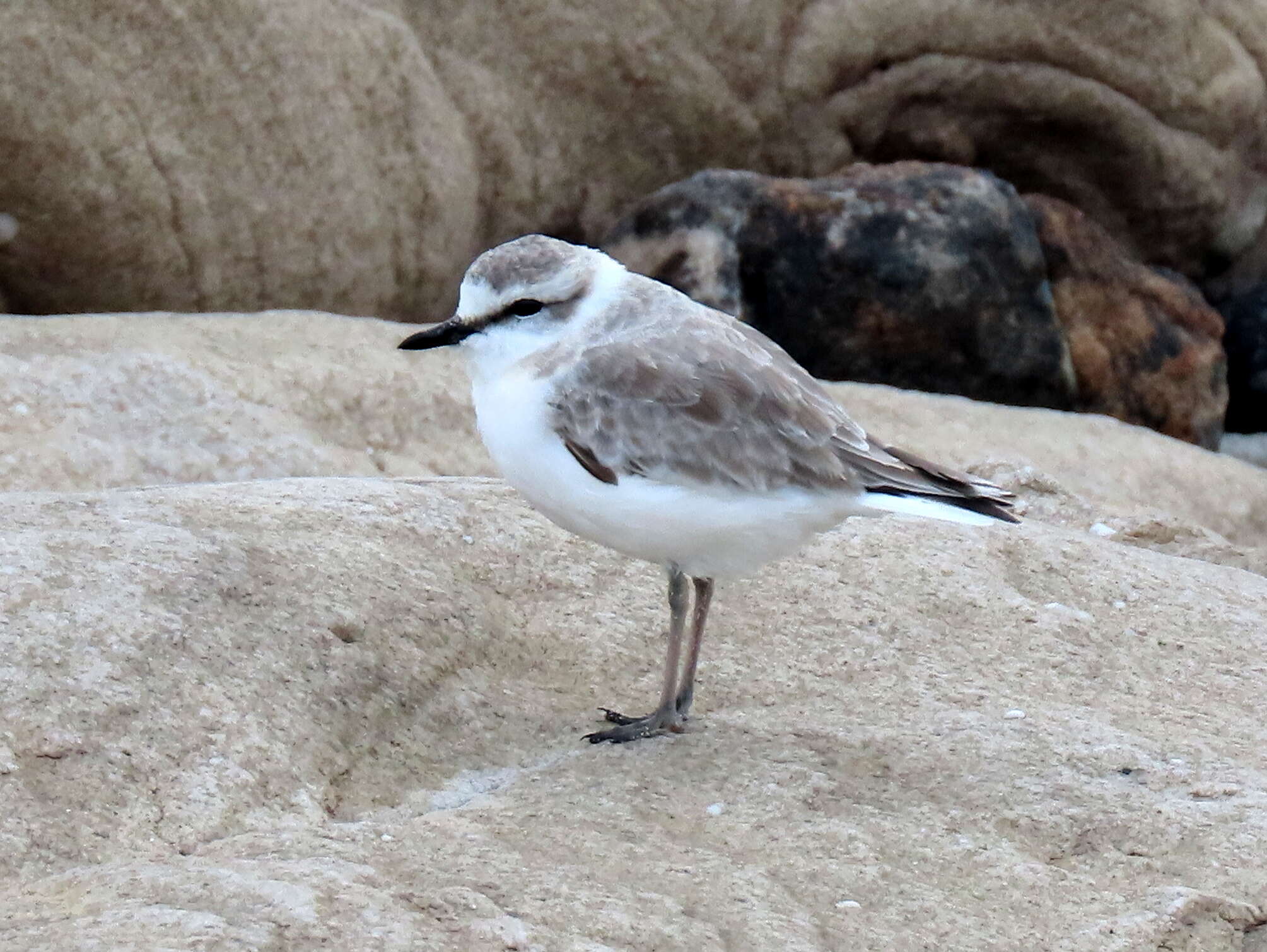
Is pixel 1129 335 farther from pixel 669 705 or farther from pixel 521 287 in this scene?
pixel 521 287

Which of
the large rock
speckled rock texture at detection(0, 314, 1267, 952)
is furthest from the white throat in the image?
the large rock

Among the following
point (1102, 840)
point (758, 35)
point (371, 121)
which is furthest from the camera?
point (758, 35)

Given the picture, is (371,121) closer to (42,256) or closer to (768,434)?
(42,256)

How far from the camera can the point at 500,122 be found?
7906mm

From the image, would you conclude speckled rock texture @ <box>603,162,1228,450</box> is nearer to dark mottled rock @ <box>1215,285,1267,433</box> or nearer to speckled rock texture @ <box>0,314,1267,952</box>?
dark mottled rock @ <box>1215,285,1267,433</box>

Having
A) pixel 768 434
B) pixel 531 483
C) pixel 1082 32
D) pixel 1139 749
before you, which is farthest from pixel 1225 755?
pixel 1082 32

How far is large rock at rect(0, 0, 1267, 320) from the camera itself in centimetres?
681

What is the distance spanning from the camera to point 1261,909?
3.31 m

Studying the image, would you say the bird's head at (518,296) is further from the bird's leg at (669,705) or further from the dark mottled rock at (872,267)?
the dark mottled rock at (872,267)

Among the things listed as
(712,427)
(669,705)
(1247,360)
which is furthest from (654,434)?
(1247,360)

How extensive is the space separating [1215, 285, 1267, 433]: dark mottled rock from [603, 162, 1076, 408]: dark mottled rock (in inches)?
64.8

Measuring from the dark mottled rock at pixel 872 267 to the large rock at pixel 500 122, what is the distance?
0.58m

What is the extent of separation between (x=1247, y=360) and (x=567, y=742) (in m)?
6.53

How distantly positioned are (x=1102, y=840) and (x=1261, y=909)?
0.39 meters
